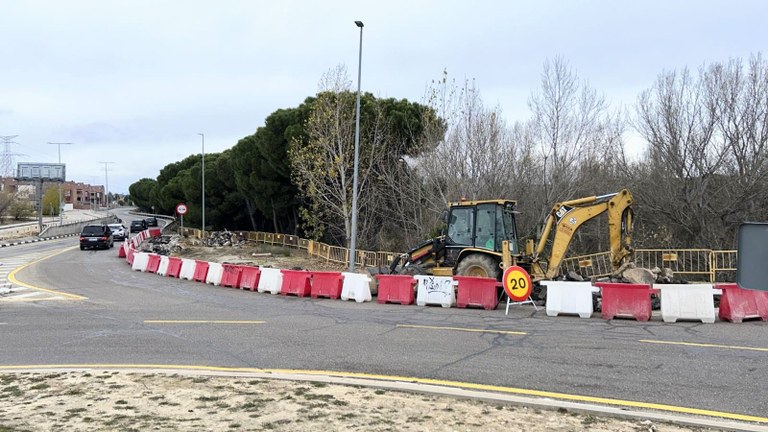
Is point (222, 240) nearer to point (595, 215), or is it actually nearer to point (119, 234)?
point (119, 234)

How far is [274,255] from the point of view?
32.0m

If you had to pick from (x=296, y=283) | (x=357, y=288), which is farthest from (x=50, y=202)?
(x=357, y=288)

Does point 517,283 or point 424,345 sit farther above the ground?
point 517,283

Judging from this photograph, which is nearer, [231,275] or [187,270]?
[231,275]

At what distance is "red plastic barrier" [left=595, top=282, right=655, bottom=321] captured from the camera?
11578 millimetres

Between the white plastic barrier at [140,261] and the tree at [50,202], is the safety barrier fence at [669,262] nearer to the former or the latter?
the white plastic barrier at [140,261]

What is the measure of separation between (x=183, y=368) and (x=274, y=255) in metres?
25.0

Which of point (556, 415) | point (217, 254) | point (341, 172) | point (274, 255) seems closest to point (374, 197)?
point (341, 172)

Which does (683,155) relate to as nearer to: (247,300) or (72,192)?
(247,300)

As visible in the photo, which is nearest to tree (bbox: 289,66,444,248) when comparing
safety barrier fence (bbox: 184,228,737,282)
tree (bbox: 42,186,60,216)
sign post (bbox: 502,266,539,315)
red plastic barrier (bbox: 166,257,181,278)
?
safety barrier fence (bbox: 184,228,737,282)

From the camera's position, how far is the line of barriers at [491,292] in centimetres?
1126

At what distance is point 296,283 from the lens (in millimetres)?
16188

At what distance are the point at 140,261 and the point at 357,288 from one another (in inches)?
560

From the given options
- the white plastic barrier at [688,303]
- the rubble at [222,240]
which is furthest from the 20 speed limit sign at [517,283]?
the rubble at [222,240]
